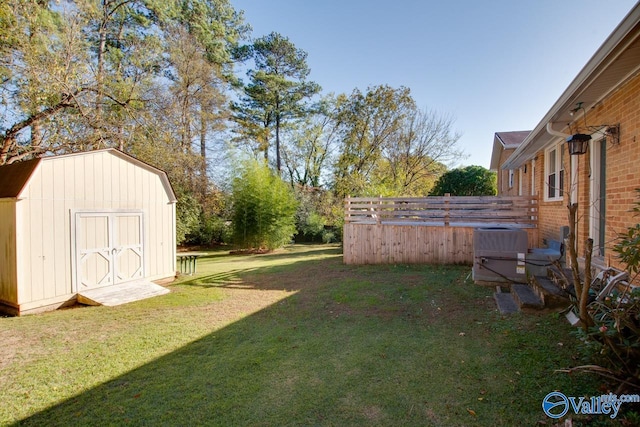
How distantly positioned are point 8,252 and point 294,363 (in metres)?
6.03

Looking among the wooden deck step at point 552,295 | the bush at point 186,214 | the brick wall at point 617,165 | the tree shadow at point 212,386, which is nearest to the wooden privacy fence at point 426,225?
the brick wall at point 617,165

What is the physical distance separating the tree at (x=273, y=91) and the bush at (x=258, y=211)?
771cm

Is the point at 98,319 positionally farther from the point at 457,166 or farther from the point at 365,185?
the point at 457,166

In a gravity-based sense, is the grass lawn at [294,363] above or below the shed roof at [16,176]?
below

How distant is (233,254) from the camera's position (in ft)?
50.0

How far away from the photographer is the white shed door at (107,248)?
258 inches

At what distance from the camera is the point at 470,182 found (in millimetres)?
18125

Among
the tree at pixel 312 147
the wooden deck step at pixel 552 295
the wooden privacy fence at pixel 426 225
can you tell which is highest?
the tree at pixel 312 147

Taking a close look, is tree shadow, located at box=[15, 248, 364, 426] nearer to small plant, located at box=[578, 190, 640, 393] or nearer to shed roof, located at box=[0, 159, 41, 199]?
small plant, located at box=[578, 190, 640, 393]

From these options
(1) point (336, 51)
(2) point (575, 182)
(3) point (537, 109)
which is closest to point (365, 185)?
(1) point (336, 51)

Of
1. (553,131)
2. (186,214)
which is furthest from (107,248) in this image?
(553,131)

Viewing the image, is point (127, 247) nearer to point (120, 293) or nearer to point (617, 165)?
point (120, 293)

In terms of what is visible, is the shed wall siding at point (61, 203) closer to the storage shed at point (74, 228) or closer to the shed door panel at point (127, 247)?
the storage shed at point (74, 228)

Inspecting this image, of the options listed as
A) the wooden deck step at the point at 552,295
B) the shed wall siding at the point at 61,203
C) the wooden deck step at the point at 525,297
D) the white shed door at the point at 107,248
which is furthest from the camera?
the white shed door at the point at 107,248
